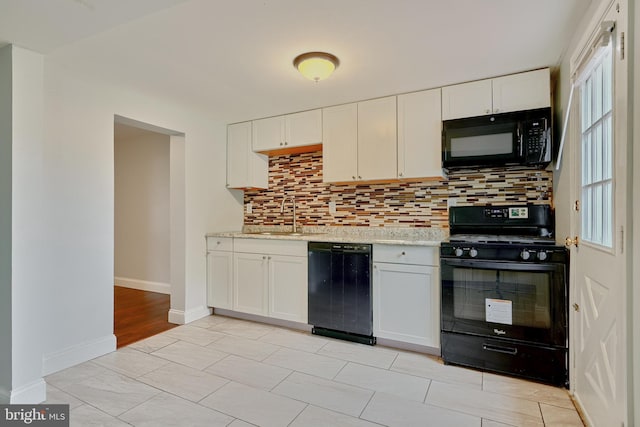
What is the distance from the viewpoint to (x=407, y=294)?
2.51m

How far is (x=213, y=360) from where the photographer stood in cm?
240

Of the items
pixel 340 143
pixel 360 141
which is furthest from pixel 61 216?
pixel 360 141

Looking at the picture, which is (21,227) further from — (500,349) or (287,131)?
(500,349)

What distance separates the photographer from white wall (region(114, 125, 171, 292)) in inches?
176

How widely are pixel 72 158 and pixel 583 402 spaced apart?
11.9ft

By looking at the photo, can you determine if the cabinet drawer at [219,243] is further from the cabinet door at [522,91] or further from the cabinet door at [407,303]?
the cabinet door at [522,91]

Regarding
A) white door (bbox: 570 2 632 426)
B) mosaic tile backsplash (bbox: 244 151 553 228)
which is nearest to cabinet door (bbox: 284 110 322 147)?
mosaic tile backsplash (bbox: 244 151 553 228)

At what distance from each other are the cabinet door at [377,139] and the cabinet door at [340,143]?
0.20 ft

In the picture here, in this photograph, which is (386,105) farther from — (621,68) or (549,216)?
(621,68)

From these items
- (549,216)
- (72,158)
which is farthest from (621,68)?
(72,158)

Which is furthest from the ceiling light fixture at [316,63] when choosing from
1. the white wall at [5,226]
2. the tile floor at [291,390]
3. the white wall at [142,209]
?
the white wall at [142,209]

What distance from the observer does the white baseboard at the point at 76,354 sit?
221 centimetres

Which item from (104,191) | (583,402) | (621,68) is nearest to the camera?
(621,68)

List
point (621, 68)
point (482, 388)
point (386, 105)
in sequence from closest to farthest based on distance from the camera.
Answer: point (621, 68) → point (482, 388) → point (386, 105)
